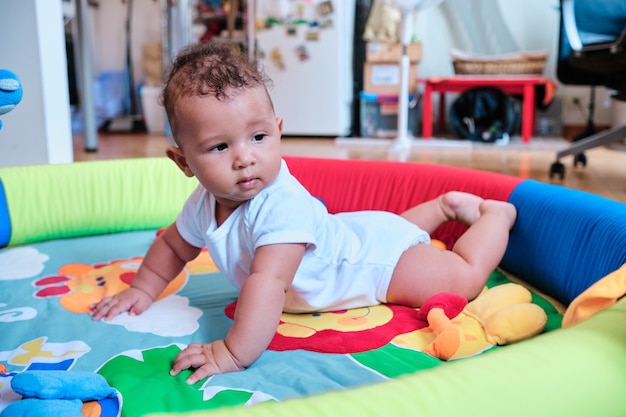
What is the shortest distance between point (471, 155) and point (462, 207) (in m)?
2.05

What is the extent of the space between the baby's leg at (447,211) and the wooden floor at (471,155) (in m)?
1.00

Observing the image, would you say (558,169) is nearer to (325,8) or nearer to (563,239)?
(563,239)

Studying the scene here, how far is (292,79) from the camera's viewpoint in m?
4.24

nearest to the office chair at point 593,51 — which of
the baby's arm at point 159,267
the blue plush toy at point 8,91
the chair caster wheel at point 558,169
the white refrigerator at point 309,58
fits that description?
the chair caster wheel at point 558,169

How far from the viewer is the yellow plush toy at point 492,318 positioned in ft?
2.75

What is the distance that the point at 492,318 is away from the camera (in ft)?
2.99

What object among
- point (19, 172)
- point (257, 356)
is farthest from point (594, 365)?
point (19, 172)

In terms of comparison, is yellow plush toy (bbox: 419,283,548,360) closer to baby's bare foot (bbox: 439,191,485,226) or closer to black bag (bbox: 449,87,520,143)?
baby's bare foot (bbox: 439,191,485,226)

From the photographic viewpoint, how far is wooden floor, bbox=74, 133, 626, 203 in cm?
242

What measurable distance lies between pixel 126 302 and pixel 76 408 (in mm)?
381

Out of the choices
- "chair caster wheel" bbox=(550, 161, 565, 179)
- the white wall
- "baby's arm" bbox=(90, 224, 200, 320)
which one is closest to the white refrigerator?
"chair caster wheel" bbox=(550, 161, 565, 179)

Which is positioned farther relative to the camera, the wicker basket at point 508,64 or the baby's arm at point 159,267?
the wicker basket at point 508,64

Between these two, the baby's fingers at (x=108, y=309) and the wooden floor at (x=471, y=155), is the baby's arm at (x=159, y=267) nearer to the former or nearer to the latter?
the baby's fingers at (x=108, y=309)

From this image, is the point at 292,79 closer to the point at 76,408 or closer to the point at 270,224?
the point at 270,224
